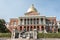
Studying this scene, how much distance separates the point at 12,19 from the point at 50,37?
103 ft

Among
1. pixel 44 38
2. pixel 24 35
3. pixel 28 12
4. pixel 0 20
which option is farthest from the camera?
pixel 28 12

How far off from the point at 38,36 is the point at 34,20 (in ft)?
80.2

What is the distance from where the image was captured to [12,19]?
7806 centimetres

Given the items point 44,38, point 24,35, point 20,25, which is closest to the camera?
point 44,38

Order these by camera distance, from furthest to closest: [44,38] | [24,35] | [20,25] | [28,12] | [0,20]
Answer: [28,12] < [20,25] < [0,20] < [24,35] < [44,38]

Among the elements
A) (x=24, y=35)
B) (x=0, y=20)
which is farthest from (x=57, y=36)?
(x=0, y=20)

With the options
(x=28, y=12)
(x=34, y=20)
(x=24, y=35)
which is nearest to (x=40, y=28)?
(x=34, y=20)

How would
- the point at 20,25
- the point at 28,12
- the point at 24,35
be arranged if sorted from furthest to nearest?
the point at 28,12 → the point at 20,25 → the point at 24,35

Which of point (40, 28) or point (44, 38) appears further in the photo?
point (40, 28)

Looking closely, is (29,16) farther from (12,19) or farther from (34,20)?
(12,19)

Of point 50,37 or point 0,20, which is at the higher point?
point 0,20

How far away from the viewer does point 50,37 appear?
50.1 meters

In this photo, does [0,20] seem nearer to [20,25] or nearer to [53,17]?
[20,25]

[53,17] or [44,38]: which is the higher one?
[53,17]
